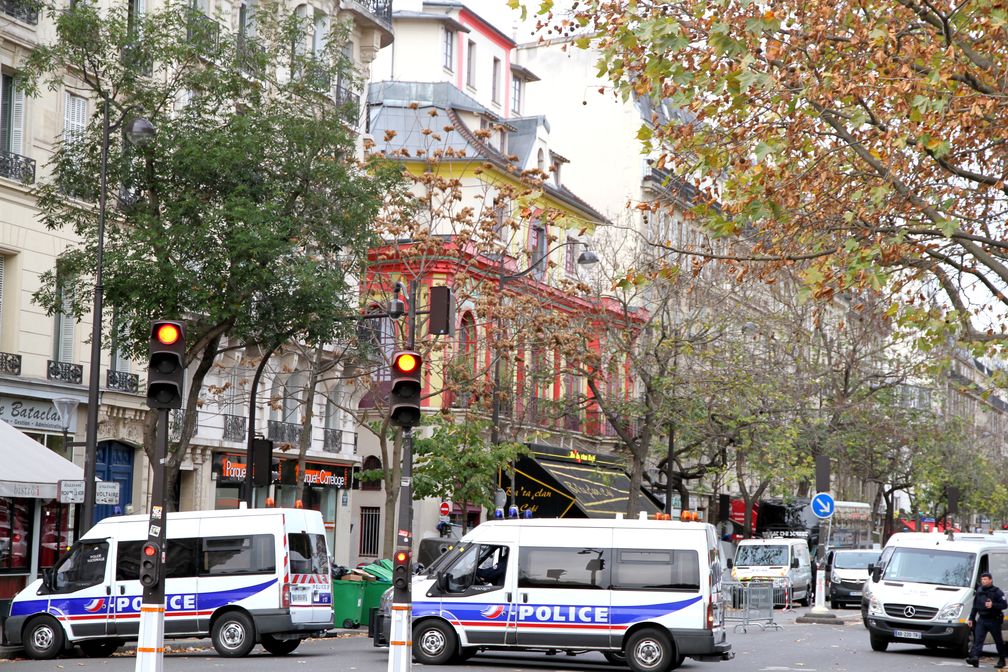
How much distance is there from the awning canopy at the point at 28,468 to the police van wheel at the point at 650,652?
1023cm

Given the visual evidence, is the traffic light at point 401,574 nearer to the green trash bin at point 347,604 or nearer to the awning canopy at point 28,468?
the awning canopy at point 28,468

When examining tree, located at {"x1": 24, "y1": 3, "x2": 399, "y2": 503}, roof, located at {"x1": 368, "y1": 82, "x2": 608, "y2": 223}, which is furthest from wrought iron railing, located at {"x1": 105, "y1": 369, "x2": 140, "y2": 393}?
roof, located at {"x1": 368, "y1": 82, "x2": 608, "y2": 223}

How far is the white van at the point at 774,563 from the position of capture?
42844 millimetres

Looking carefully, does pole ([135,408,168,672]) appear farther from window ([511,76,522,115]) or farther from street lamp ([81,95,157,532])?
window ([511,76,522,115])

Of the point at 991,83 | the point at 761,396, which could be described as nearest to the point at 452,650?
the point at 991,83

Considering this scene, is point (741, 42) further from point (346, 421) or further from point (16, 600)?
point (346, 421)

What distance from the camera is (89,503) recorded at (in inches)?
904

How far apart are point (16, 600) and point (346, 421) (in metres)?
23.1

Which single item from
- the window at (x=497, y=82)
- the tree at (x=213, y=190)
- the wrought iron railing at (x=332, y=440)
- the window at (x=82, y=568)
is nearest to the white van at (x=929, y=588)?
the tree at (x=213, y=190)

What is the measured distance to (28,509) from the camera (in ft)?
99.8

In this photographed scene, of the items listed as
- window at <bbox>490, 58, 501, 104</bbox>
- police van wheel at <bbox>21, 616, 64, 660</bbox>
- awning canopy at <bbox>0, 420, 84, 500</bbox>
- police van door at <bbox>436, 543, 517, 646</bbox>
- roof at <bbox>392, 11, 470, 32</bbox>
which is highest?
roof at <bbox>392, 11, 470, 32</bbox>

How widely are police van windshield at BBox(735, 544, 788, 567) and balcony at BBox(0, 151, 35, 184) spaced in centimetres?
2361

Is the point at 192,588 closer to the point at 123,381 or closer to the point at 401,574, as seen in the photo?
the point at 401,574

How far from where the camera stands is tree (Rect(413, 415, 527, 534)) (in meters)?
33.8
